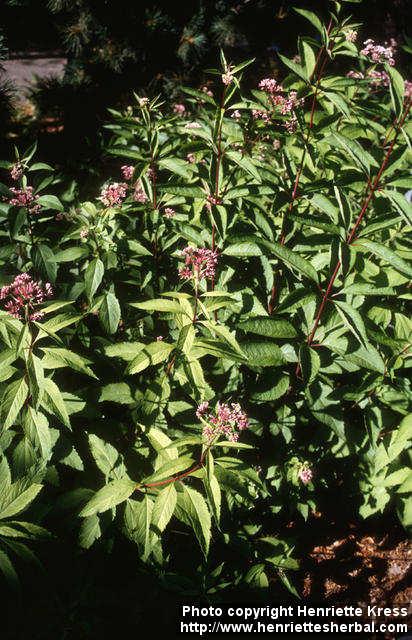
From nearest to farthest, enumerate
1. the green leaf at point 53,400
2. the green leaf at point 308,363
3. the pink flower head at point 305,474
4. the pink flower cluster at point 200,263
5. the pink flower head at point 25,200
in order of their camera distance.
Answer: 1. the green leaf at point 53,400
2. the pink flower cluster at point 200,263
3. the green leaf at point 308,363
4. the pink flower head at point 25,200
5. the pink flower head at point 305,474

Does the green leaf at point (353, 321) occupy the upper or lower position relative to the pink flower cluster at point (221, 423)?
upper

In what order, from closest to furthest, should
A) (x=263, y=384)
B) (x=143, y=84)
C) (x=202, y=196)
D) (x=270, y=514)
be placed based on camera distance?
(x=202, y=196) → (x=263, y=384) → (x=270, y=514) → (x=143, y=84)

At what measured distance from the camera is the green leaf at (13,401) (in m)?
1.46

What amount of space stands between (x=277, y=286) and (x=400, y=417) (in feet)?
3.19

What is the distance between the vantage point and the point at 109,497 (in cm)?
161

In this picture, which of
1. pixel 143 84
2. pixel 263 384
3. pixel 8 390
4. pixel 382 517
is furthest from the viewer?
pixel 143 84

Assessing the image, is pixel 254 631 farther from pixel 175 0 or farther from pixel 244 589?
pixel 175 0

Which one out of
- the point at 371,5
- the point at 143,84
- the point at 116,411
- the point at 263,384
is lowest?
the point at 116,411

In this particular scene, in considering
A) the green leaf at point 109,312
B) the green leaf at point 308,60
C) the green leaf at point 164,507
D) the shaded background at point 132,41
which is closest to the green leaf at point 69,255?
the green leaf at point 109,312

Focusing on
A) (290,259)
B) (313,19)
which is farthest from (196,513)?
(313,19)

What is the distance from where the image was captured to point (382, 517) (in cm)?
285

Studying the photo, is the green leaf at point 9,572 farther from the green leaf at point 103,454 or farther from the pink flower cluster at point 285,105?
the pink flower cluster at point 285,105

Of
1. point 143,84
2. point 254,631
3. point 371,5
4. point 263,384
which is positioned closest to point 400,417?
point 263,384

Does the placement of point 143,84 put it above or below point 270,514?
above
